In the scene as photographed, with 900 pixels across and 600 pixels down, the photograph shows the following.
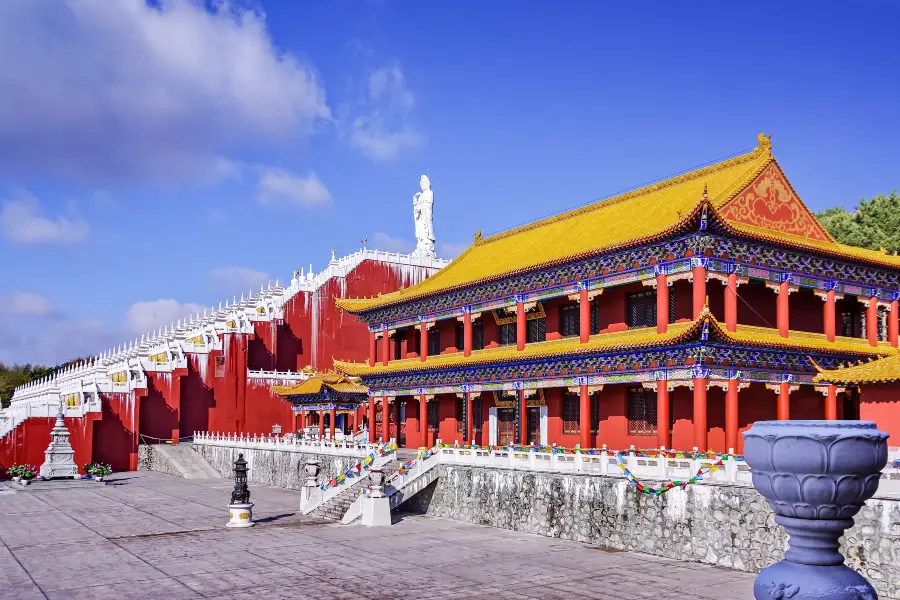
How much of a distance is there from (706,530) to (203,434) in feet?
109

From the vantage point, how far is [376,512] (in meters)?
23.0

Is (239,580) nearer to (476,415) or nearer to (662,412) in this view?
(662,412)

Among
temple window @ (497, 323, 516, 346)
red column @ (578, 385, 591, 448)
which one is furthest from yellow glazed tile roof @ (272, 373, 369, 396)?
red column @ (578, 385, 591, 448)

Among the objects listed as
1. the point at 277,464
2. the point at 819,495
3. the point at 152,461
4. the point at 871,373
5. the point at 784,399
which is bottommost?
the point at 152,461

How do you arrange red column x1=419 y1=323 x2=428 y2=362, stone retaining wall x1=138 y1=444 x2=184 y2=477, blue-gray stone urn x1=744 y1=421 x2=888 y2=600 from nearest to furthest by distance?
blue-gray stone urn x1=744 y1=421 x2=888 y2=600
red column x1=419 y1=323 x2=428 y2=362
stone retaining wall x1=138 y1=444 x2=184 y2=477

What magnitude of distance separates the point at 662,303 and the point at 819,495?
63.5 ft

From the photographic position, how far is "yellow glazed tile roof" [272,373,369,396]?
41.8 metres

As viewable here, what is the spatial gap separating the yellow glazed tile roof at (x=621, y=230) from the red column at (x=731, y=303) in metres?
1.30

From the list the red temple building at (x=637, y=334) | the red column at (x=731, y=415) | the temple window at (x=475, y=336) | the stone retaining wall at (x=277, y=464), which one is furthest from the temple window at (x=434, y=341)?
the red column at (x=731, y=415)

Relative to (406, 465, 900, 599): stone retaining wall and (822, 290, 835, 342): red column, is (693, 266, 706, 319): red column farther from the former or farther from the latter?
(406, 465, 900, 599): stone retaining wall

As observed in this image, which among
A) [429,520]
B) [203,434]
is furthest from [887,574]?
[203,434]

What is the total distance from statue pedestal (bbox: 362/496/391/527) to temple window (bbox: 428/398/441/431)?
38.8 feet

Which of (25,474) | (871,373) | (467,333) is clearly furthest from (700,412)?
(25,474)

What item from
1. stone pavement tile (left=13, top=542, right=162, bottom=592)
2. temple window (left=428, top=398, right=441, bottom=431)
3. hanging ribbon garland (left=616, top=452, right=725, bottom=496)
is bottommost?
stone pavement tile (left=13, top=542, right=162, bottom=592)
